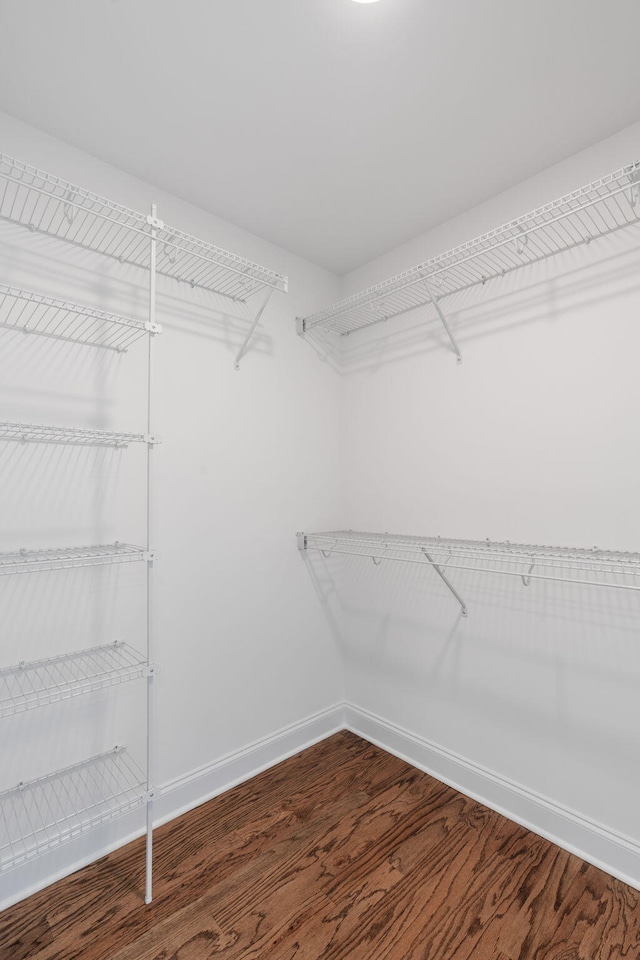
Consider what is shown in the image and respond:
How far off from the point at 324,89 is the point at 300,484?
154 cm

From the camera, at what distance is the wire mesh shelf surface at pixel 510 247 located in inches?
57.6

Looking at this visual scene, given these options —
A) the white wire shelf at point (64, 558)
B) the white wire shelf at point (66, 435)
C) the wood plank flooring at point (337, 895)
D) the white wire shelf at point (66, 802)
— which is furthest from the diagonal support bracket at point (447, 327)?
the white wire shelf at point (66, 802)

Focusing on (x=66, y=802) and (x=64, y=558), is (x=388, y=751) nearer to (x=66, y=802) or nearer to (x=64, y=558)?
(x=66, y=802)

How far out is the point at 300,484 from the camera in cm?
233

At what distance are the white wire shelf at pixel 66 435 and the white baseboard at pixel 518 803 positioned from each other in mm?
1789

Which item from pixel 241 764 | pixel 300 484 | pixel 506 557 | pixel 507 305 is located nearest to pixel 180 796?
pixel 241 764

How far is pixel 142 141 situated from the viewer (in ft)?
5.24

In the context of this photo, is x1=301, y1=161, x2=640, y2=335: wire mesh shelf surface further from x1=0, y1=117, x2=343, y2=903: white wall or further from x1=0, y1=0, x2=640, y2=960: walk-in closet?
x1=0, y1=117, x2=343, y2=903: white wall

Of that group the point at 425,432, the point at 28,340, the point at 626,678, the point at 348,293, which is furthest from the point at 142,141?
the point at 626,678

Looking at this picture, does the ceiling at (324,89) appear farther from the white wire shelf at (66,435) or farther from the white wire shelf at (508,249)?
the white wire shelf at (66,435)

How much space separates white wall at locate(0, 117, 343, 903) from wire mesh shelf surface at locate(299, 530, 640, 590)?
0.66 feet

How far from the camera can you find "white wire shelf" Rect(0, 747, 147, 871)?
1373 millimetres

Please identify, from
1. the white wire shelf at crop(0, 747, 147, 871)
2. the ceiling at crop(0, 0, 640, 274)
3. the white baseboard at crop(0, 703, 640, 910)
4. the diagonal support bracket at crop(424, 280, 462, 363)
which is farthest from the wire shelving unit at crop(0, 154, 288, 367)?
the white baseboard at crop(0, 703, 640, 910)

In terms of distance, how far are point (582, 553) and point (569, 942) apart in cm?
110
